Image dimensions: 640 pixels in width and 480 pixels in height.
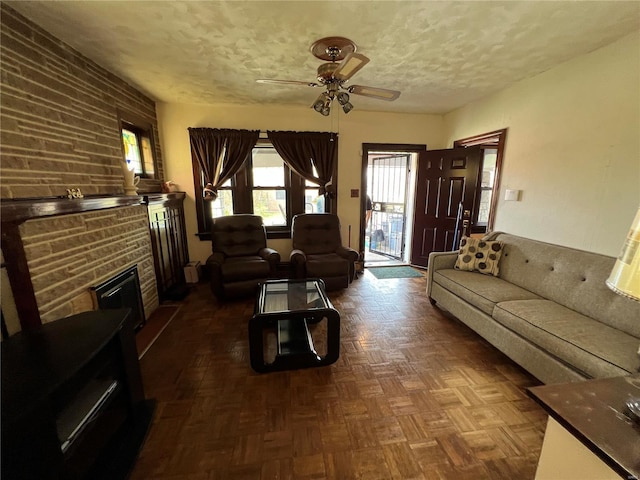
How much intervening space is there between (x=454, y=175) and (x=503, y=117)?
0.91m

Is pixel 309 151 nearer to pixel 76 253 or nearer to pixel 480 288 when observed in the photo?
pixel 480 288

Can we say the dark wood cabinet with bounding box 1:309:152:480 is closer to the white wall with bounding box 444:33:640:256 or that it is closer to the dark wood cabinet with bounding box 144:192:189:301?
the dark wood cabinet with bounding box 144:192:189:301

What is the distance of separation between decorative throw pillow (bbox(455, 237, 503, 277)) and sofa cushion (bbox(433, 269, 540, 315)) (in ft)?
0.25

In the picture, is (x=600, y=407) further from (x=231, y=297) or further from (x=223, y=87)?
(x=223, y=87)

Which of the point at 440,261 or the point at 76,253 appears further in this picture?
the point at 440,261

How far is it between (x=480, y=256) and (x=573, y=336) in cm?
125

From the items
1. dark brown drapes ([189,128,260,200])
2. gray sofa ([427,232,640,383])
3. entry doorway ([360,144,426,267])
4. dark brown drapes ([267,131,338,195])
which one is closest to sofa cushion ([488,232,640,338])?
gray sofa ([427,232,640,383])

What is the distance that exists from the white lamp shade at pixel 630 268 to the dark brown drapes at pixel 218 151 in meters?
3.70

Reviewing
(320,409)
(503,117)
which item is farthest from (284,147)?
(320,409)

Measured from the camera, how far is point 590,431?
0.78 meters

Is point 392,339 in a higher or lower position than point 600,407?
lower

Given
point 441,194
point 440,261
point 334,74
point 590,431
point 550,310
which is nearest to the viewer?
point 590,431

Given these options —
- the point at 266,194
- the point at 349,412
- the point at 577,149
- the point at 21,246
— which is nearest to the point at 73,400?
the point at 21,246

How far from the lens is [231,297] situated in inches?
122
